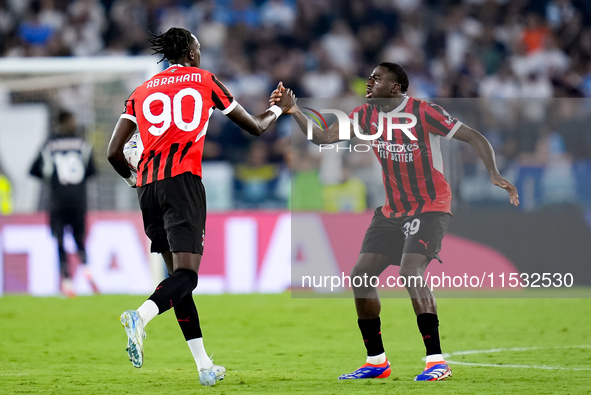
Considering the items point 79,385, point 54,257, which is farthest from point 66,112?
point 79,385

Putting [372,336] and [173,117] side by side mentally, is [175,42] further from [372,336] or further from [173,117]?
[372,336]

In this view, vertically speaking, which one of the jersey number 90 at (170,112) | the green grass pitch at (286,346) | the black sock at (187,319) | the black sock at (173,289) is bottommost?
the green grass pitch at (286,346)

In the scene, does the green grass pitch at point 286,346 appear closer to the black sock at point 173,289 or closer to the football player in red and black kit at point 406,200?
the football player in red and black kit at point 406,200

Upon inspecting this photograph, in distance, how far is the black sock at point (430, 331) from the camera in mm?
6367

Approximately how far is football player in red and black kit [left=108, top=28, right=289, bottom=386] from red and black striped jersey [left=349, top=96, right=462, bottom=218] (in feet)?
3.34

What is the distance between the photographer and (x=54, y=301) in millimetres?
12672

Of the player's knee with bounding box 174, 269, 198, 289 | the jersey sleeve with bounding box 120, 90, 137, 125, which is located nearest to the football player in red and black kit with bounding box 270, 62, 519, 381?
the jersey sleeve with bounding box 120, 90, 137, 125

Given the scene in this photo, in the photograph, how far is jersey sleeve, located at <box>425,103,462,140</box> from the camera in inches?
260

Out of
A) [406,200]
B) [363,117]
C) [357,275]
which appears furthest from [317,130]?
[357,275]

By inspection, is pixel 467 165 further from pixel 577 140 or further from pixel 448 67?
pixel 448 67

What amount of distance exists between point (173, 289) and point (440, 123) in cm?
214

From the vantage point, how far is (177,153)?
617 cm

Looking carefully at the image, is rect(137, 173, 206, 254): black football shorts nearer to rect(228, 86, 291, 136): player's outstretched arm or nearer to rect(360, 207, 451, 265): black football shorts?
rect(228, 86, 291, 136): player's outstretched arm

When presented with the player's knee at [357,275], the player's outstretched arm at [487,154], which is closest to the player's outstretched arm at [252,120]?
the player's knee at [357,275]
